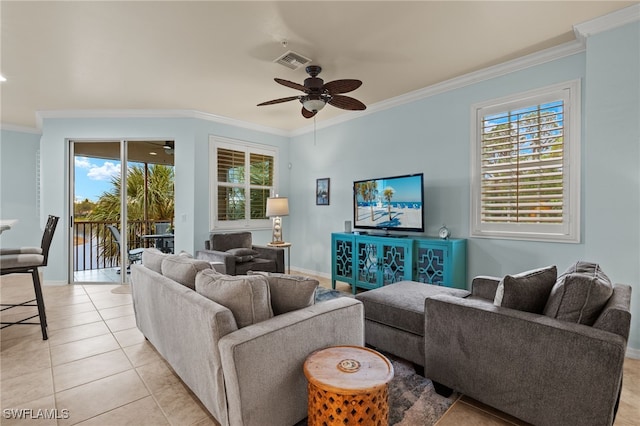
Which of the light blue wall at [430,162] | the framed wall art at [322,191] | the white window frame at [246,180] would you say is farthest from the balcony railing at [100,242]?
the framed wall art at [322,191]

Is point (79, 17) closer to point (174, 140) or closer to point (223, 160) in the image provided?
point (174, 140)

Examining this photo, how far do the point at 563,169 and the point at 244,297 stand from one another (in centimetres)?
317

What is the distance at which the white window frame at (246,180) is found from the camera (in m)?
5.08

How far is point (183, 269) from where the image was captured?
211cm

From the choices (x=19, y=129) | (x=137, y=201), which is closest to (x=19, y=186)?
(x=19, y=129)

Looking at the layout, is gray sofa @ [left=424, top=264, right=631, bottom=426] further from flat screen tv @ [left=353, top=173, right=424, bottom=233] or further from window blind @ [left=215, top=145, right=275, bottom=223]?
window blind @ [left=215, top=145, right=275, bottom=223]

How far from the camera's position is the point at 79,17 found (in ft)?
8.08

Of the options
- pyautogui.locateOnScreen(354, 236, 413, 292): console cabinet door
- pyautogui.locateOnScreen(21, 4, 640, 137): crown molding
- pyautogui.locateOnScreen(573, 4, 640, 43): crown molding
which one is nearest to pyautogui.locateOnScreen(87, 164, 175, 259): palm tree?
pyautogui.locateOnScreen(21, 4, 640, 137): crown molding

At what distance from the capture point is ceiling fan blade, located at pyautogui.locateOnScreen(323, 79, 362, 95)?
2.79 metres

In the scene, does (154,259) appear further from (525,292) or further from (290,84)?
(525,292)

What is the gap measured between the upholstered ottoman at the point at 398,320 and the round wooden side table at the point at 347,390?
2.24ft

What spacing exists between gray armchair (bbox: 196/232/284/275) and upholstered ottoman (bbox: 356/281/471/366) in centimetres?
207

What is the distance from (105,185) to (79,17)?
321 centimetres

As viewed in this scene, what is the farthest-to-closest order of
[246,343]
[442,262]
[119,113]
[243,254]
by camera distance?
[119,113]
[243,254]
[442,262]
[246,343]
